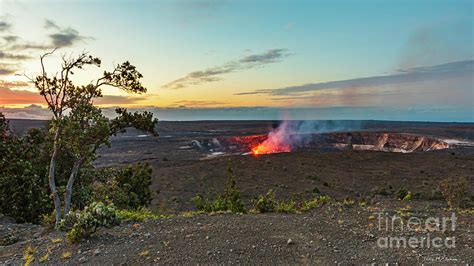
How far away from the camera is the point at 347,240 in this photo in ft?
33.1

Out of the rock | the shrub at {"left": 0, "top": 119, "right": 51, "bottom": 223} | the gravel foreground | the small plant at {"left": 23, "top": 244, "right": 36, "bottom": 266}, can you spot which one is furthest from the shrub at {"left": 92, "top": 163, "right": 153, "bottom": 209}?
the small plant at {"left": 23, "top": 244, "right": 36, "bottom": 266}

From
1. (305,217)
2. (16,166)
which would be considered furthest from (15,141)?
(305,217)

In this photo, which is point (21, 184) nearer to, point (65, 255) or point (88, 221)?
point (88, 221)

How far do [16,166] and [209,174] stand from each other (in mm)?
28637

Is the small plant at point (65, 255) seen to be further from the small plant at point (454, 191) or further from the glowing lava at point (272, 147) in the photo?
the glowing lava at point (272, 147)

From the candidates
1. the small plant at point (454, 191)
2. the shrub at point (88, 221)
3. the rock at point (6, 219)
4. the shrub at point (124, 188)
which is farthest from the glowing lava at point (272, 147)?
the shrub at point (88, 221)

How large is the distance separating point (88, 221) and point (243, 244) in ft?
17.0

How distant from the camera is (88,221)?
11.0 m

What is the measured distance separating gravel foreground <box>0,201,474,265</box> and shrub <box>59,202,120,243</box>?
0.29m

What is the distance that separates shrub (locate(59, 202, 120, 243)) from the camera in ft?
35.0

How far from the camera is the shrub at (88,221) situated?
35.0 feet

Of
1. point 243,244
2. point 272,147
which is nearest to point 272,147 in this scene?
point 272,147

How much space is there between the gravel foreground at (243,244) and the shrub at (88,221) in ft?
0.95

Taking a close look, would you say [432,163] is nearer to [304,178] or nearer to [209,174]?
[304,178]
